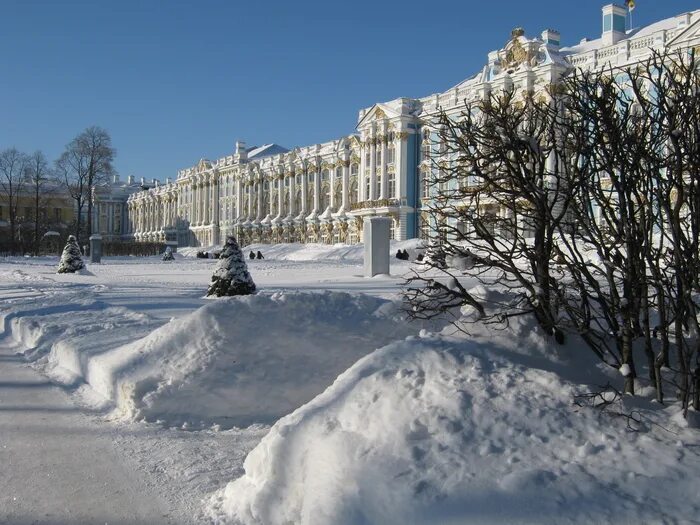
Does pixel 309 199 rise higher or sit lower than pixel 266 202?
lower

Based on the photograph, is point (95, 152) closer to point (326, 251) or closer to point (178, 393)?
point (326, 251)

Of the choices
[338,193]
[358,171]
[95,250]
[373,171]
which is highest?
[358,171]

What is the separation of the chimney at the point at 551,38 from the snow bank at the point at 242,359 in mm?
39689

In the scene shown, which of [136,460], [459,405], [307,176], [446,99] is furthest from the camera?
[307,176]

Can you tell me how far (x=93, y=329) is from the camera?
408 inches

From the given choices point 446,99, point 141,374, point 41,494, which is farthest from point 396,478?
point 446,99

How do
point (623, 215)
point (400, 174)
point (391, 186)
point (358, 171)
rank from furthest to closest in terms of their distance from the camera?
point (358, 171)
point (391, 186)
point (400, 174)
point (623, 215)

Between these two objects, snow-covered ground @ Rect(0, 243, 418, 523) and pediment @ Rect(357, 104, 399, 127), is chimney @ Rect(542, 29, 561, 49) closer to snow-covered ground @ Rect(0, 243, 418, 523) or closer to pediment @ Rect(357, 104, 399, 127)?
pediment @ Rect(357, 104, 399, 127)

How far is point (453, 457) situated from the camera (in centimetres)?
365

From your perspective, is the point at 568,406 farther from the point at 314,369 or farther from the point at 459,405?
the point at 314,369

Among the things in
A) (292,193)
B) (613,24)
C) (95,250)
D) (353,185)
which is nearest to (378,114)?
(353,185)

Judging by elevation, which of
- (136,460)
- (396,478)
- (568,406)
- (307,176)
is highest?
(307,176)

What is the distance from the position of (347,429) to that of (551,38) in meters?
43.6

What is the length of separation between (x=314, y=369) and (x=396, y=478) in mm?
3369
